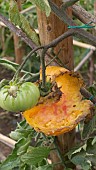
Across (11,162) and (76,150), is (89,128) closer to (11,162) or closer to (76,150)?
(76,150)

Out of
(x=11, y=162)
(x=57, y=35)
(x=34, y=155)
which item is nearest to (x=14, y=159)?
(x=11, y=162)

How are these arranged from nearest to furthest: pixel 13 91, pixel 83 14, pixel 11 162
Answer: pixel 13 91
pixel 83 14
pixel 11 162

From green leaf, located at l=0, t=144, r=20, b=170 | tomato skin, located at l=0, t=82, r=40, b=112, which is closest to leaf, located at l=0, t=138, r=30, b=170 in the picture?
green leaf, located at l=0, t=144, r=20, b=170

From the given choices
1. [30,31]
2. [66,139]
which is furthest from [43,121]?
[66,139]

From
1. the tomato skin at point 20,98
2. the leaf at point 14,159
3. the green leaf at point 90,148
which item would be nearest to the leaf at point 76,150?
the green leaf at point 90,148

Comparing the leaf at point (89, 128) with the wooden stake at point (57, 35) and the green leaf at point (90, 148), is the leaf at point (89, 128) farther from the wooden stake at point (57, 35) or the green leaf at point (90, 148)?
the wooden stake at point (57, 35)

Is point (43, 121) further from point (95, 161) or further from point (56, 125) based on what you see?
point (95, 161)
